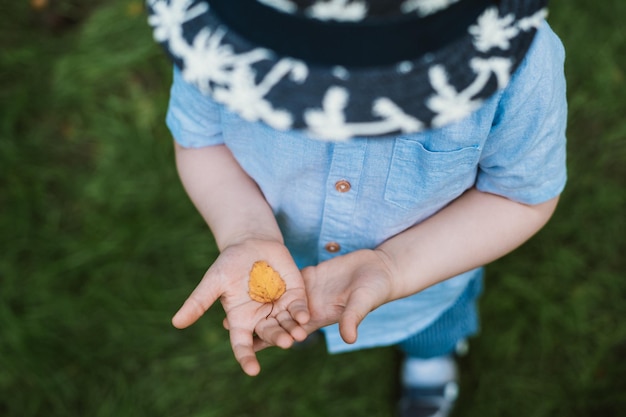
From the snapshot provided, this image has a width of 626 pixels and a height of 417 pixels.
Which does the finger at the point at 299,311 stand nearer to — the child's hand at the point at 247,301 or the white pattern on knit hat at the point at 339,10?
the child's hand at the point at 247,301

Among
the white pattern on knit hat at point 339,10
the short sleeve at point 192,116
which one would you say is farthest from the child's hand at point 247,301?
the white pattern on knit hat at point 339,10

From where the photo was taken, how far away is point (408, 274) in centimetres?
110

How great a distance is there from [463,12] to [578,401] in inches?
57.5

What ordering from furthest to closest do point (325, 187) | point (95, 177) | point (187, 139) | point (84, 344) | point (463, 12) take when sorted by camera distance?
point (95, 177), point (84, 344), point (187, 139), point (325, 187), point (463, 12)

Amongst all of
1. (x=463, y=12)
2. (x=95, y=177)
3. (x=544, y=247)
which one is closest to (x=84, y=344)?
(x=95, y=177)

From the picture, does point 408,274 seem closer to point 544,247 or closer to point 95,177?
point 544,247

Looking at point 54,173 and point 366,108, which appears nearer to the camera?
point 366,108

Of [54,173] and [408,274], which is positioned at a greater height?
[408,274]

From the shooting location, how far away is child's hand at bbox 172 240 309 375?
100cm

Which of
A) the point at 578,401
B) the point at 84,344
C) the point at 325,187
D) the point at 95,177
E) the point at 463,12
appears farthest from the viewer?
the point at 95,177

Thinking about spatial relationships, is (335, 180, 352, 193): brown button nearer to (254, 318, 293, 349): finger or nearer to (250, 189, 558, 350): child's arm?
(250, 189, 558, 350): child's arm

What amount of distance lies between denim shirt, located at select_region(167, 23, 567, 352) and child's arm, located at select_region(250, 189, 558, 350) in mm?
25

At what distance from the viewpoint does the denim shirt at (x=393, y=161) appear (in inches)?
34.7

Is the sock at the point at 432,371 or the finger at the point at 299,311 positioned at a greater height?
the finger at the point at 299,311
